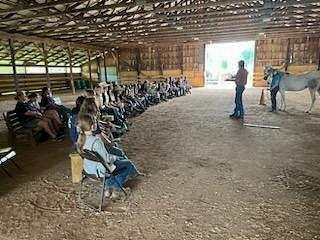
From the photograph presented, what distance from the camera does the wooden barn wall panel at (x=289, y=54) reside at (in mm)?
15781

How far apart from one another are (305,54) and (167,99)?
1115 cm

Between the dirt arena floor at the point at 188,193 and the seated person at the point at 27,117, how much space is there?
373 mm

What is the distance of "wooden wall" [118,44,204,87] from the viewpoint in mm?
18594

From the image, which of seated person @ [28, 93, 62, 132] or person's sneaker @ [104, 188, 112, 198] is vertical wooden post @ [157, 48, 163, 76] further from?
person's sneaker @ [104, 188, 112, 198]

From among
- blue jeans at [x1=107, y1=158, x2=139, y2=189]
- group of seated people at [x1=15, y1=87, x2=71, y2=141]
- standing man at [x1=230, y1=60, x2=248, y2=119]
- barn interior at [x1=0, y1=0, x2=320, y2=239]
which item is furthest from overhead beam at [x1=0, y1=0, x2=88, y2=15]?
blue jeans at [x1=107, y1=158, x2=139, y2=189]

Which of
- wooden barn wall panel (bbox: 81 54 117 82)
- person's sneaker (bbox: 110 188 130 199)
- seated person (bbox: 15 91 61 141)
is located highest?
wooden barn wall panel (bbox: 81 54 117 82)

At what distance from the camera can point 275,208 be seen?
2.29m

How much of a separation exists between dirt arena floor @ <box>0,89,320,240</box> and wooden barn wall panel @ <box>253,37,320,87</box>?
1363 centimetres

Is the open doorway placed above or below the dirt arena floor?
above

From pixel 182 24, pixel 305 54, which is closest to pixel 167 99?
pixel 182 24

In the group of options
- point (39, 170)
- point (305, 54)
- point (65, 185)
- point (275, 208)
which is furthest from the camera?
point (305, 54)

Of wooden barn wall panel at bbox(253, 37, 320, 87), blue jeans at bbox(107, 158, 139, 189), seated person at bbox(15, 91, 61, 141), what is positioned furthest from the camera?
wooden barn wall panel at bbox(253, 37, 320, 87)

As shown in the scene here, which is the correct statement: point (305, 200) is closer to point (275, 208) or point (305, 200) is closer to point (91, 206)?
point (275, 208)

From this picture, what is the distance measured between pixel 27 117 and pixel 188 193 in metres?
3.82
